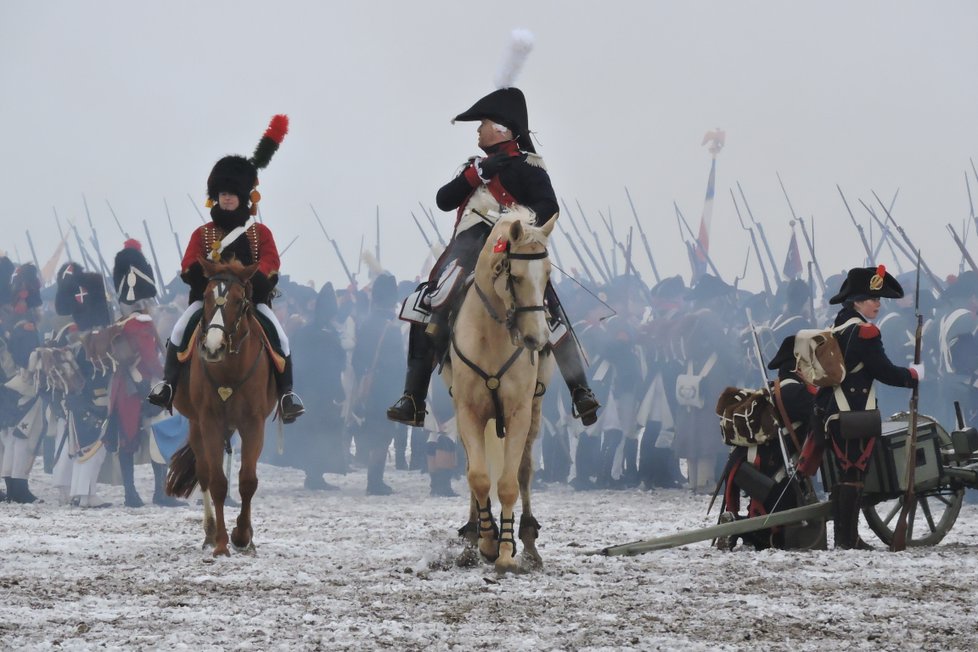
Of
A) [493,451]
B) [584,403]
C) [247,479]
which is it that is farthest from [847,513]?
[247,479]

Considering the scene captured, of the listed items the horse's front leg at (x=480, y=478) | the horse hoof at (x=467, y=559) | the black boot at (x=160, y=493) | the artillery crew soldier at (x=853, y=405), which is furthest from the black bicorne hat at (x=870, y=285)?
the black boot at (x=160, y=493)

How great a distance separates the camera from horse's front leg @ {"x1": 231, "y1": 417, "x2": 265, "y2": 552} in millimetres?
10594

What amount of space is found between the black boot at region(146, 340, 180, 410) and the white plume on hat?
3190 millimetres

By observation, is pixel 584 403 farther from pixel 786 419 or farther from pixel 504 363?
pixel 786 419

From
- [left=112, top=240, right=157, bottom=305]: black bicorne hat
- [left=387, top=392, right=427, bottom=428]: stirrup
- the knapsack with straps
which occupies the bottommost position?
[left=387, top=392, right=427, bottom=428]: stirrup

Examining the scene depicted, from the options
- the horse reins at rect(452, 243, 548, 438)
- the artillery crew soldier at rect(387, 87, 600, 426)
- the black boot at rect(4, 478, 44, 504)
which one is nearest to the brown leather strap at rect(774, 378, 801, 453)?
the artillery crew soldier at rect(387, 87, 600, 426)

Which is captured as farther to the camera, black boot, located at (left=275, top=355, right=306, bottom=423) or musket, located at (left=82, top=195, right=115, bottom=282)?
musket, located at (left=82, top=195, right=115, bottom=282)

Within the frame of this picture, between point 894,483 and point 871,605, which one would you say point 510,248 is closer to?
point 871,605

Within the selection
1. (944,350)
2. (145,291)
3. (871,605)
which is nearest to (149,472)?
(145,291)

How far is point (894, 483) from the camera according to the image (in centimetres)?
1029

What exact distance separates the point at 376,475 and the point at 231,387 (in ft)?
30.8

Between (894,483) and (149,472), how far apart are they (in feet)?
50.5

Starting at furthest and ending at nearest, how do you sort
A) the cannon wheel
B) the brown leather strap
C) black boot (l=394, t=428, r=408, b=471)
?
black boot (l=394, t=428, r=408, b=471) → the cannon wheel → the brown leather strap

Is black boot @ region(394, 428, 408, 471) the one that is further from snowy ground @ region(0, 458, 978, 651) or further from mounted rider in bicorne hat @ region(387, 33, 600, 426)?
mounted rider in bicorne hat @ region(387, 33, 600, 426)
